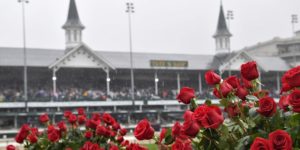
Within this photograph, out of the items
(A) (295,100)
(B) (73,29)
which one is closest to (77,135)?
(A) (295,100)

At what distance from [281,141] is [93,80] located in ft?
142

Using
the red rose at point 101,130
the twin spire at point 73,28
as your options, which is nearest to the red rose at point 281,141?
the red rose at point 101,130

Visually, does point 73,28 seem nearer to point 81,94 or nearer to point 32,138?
point 81,94

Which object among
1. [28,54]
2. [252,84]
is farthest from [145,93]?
[252,84]

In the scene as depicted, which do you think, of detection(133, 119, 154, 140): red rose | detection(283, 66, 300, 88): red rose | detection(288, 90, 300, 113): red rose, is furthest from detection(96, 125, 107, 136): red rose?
detection(288, 90, 300, 113): red rose

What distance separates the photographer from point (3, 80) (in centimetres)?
4138

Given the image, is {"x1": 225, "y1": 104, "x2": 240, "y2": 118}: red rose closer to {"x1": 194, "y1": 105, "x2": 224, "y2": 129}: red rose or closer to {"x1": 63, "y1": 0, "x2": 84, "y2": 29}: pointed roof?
{"x1": 194, "y1": 105, "x2": 224, "y2": 129}: red rose

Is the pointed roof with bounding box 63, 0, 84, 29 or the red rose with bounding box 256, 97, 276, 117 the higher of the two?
the pointed roof with bounding box 63, 0, 84, 29

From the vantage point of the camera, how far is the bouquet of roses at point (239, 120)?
3.09 meters

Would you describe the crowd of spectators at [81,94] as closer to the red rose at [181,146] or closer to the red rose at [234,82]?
the red rose at [234,82]

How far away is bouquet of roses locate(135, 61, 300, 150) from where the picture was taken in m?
3.09

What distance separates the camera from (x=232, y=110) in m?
3.74

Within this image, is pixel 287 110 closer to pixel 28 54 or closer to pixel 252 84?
pixel 252 84

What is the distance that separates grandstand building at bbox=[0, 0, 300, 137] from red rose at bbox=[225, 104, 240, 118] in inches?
1232
